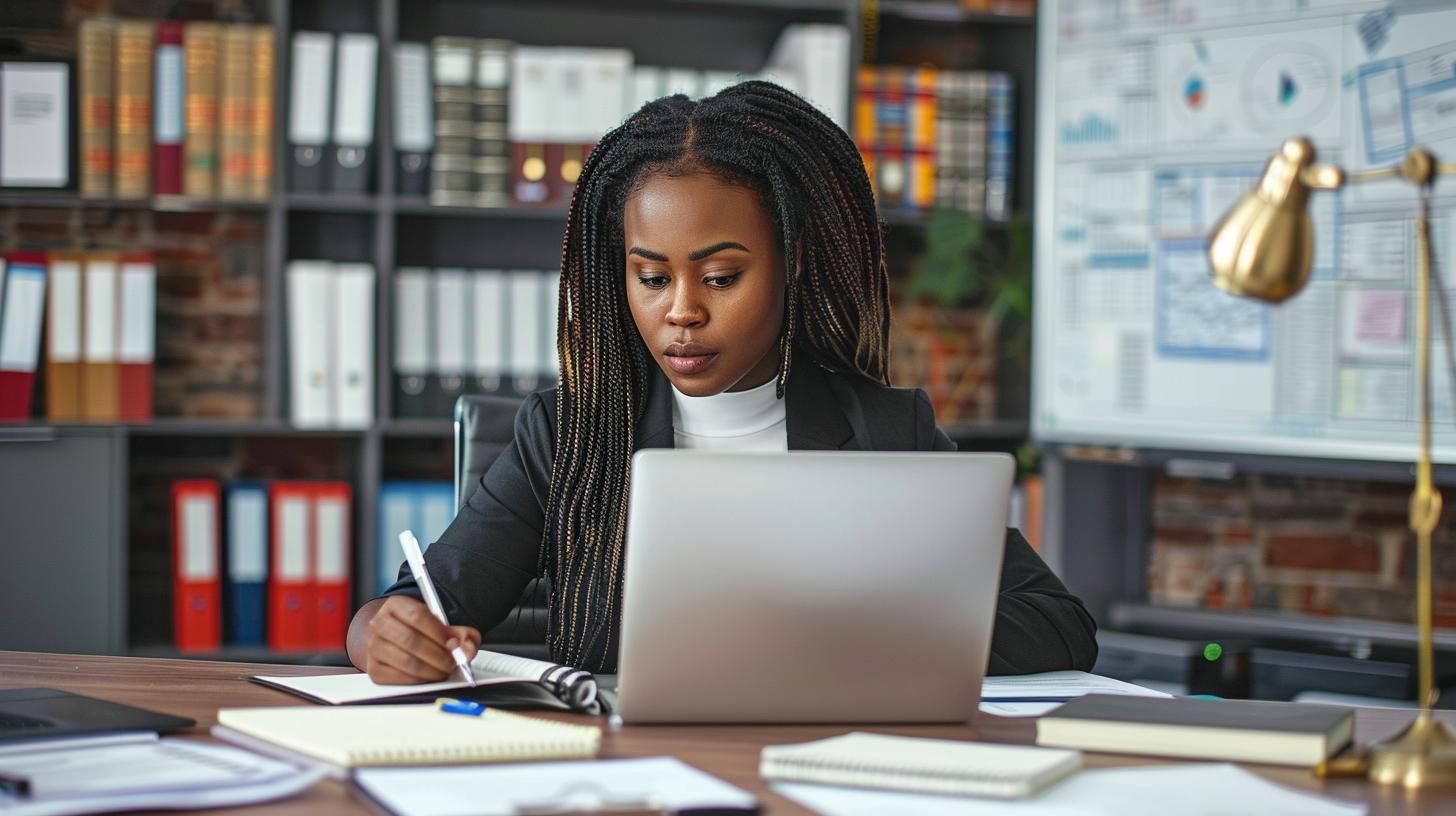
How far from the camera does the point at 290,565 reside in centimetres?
293

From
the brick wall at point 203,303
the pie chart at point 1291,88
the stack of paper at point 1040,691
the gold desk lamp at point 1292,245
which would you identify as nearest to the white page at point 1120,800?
the gold desk lamp at point 1292,245

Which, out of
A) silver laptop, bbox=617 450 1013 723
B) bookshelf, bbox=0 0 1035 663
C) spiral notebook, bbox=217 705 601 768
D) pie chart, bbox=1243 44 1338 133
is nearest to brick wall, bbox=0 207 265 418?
bookshelf, bbox=0 0 1035 663

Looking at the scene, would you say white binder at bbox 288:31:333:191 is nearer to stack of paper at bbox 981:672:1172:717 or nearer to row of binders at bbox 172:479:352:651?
row of binders at bbox 172:479:352:651

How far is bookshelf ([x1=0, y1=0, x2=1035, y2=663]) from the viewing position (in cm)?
282

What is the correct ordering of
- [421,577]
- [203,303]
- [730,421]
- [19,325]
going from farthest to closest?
[203,303], [19,325], [730,421], [421,577]

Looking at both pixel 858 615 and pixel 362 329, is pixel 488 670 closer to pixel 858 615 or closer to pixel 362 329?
pixel 858 615

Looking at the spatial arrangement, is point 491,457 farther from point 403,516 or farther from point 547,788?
point 403,516

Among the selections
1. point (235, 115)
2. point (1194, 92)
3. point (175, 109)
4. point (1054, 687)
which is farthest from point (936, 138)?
point (1054, 687)

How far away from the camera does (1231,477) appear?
3381 millimetres

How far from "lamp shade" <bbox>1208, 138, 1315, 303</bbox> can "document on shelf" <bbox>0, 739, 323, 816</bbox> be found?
2.24 feet

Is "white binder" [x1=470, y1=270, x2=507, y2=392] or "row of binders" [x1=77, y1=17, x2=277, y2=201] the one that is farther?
"white binder" [x1=470, y1=270, x2=507, y2=392]

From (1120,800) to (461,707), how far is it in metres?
0.47

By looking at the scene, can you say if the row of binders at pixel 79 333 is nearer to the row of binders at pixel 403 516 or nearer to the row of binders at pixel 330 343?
the row of binders at pixel 330 343

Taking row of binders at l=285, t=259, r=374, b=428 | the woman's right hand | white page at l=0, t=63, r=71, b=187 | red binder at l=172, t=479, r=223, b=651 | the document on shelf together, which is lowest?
red binder at l=172, t=479, r=223, b=651
